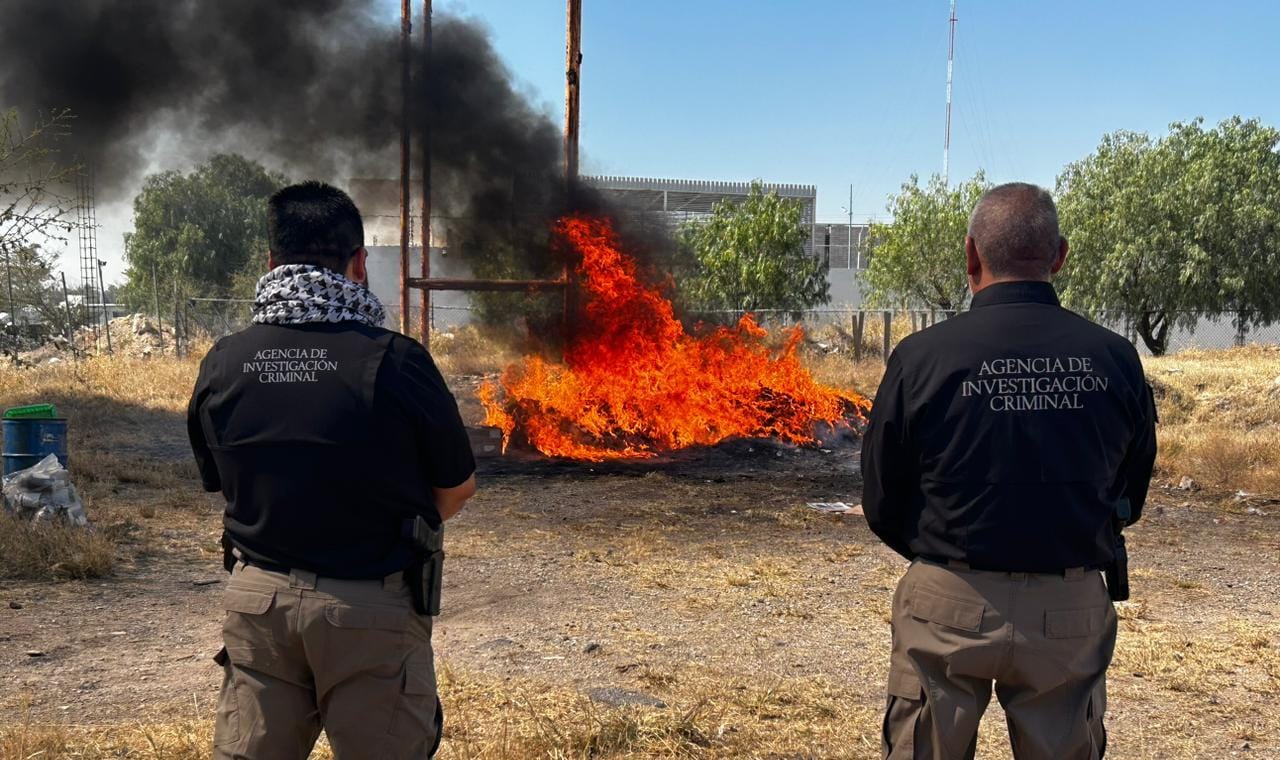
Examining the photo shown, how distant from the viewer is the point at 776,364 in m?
13.8

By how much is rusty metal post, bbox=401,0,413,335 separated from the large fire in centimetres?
178


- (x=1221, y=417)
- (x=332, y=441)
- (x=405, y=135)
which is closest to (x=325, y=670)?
(x=332, y=441)

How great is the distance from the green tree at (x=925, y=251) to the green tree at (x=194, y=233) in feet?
79.5

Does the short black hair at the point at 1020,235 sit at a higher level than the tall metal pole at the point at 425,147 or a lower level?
lower

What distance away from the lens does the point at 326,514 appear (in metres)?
2.47

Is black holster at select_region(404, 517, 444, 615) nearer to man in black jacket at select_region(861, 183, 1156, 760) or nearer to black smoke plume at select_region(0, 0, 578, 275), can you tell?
man in black jacket at select_region(861, 183, 1156, 760)

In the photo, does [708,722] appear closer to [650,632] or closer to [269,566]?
[650,632]

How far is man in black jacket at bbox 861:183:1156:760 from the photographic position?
2523mm

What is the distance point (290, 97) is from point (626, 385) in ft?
19.6

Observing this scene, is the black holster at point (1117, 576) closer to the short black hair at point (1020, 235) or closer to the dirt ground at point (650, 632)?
the short black hair at point (1020, 235)

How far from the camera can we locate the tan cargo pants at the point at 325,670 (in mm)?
2439

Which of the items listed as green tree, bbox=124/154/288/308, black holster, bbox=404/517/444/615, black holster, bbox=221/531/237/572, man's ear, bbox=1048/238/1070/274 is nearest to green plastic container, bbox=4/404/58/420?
black holster, bbox=221/531/237/572

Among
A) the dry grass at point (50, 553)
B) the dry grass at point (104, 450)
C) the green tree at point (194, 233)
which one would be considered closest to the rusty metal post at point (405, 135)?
the dry grass at point (104, 450)

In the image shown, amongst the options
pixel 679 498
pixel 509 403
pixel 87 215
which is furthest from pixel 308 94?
pixel 679 498
